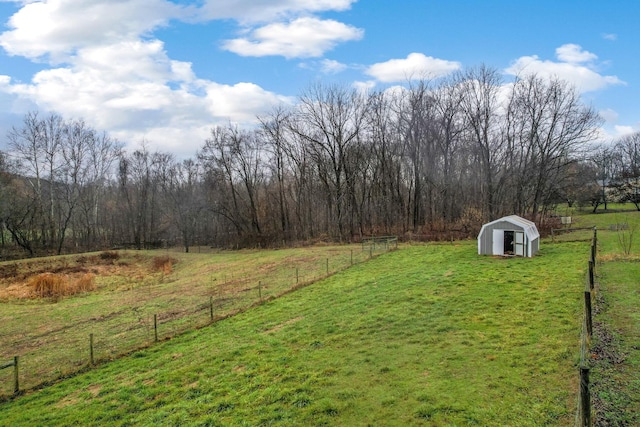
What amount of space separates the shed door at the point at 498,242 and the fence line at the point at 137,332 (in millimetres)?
10235

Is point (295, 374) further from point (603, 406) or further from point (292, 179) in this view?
point (292, 179)

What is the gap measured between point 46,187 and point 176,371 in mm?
46938

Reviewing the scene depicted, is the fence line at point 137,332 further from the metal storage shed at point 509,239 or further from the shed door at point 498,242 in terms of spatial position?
the shed door at point 498,242

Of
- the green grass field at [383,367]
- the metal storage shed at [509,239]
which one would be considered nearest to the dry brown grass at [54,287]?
the green grass field at [383,367]

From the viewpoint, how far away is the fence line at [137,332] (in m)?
11.8

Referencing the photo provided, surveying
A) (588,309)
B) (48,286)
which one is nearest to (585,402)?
(588,309)

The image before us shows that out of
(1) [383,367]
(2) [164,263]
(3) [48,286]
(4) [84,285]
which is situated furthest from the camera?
(2) [164,263]

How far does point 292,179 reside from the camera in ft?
181

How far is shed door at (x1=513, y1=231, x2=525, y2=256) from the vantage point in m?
22.9

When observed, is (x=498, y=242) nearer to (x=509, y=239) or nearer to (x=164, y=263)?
(x=509, y=239)

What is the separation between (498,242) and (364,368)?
17.7 metres

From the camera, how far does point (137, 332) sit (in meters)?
15.3

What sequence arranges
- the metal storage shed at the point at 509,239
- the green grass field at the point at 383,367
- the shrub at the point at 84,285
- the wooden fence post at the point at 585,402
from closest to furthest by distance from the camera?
the wooden fence post at the point at 585,402 < the green grass field at the point at 383,367 < the metal storage shed at the point at 509,239 < the shrub at the point at 84,285

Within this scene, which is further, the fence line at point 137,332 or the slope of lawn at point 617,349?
the fence line at point 137,332
